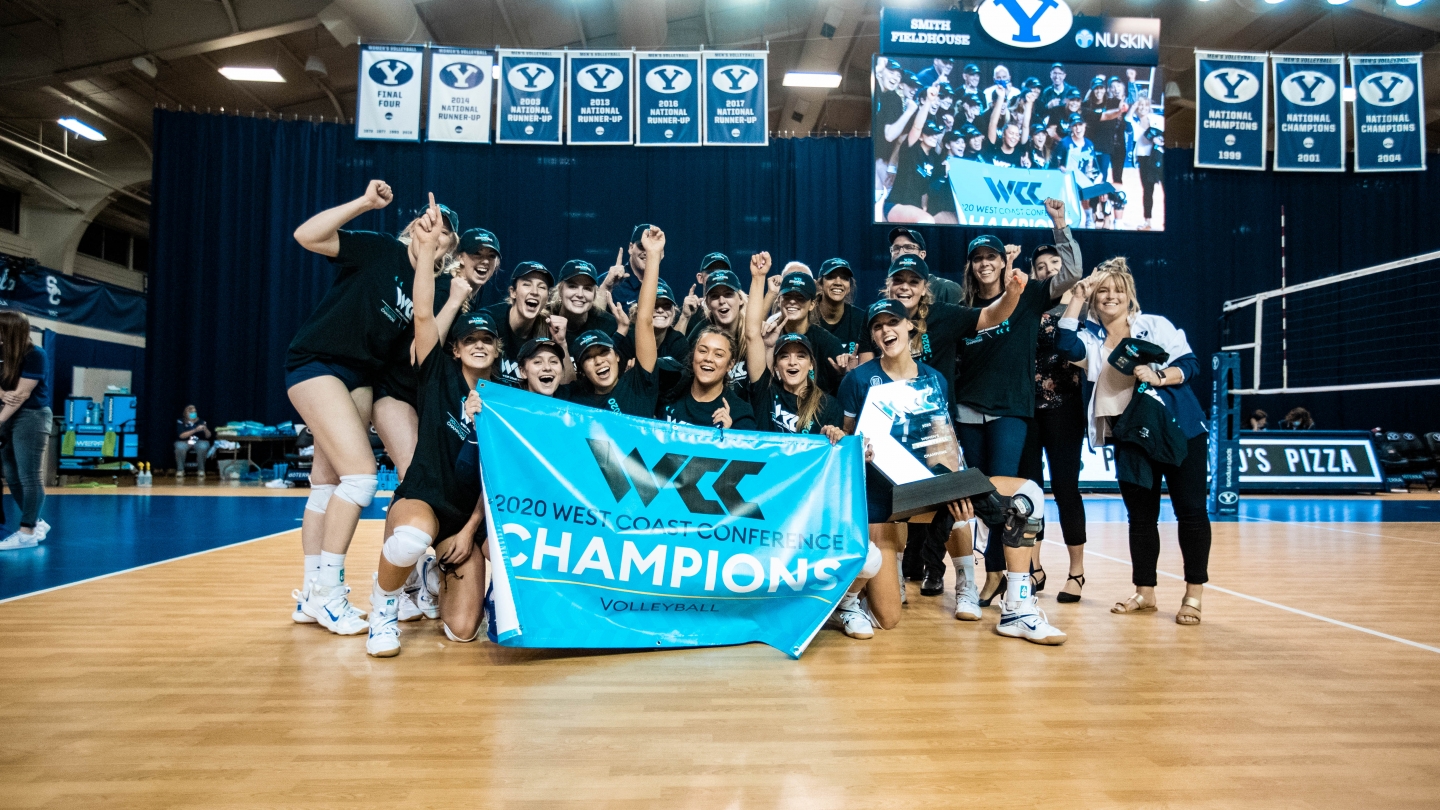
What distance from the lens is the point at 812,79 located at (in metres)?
11.9

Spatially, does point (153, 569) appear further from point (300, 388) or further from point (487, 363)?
point (487, 363)

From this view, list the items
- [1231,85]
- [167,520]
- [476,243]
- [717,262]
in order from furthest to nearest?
[1231,85], [167,520], [717,262], [476,243]

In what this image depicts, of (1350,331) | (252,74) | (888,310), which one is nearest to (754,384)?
(888,310)

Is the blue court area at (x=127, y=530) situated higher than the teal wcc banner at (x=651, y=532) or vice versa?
the teal wcc banner at (x=651, y=532)

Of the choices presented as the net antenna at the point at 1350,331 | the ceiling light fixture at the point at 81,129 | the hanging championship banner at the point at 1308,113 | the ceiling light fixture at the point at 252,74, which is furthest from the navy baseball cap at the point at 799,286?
the ceiling light fixture at the point at 81,129

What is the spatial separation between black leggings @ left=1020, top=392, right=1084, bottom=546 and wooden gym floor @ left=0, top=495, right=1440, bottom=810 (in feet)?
1.63

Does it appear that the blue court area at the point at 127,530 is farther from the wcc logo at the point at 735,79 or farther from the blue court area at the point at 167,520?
the wcc logo at the point at 735,79

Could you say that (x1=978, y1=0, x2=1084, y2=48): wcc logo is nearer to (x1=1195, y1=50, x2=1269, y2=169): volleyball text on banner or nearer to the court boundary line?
(x1=1195, y1=50, x2=1269, y2=169): volleyball text on banner

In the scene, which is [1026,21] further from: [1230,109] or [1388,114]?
[1388,114]

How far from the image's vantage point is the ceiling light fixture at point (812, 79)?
11797 mm

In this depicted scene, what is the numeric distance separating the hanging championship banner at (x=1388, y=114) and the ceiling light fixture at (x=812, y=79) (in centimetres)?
664

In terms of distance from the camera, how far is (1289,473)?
9.77 meters

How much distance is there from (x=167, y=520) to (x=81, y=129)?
423 inches

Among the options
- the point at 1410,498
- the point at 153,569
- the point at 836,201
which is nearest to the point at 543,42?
the point at 836,201
